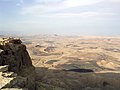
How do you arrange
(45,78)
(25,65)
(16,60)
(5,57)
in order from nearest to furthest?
(5,57) < (16,60) < (25,65) < (45,78)

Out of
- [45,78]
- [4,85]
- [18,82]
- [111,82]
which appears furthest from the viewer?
[111,82]

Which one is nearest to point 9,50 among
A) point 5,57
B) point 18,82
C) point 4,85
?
point 5,57

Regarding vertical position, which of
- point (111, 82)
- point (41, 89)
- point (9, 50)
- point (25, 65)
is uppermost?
point (9, 50)

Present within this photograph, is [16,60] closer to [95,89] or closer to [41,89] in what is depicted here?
[41,89]

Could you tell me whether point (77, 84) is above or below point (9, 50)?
below

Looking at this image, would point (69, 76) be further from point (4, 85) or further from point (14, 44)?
point (4, 85)

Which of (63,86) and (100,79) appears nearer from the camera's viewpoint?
(63,86)
